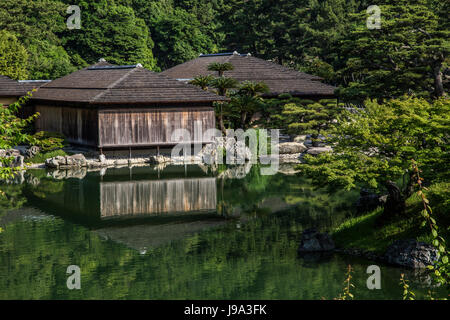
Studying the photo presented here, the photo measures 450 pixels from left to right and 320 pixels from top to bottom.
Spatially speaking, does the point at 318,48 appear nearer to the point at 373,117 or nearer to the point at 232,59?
the point at 232,59

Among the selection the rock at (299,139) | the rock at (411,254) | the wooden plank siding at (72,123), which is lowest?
the rock at (411,254)

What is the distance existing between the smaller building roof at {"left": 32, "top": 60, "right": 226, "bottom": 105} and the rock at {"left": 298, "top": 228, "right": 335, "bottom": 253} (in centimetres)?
1940

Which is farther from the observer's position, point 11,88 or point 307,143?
point 11,88

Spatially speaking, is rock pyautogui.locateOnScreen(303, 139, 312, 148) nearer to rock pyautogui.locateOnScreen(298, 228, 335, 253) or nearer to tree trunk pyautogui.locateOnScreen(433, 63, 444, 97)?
tree trunk pyautogui.locateOnScreen(433, 63, 444, 97)

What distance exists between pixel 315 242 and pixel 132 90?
2068 cm

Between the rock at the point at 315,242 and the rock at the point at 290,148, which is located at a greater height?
the rock at the point at 290,148

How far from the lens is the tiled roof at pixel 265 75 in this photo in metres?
44.2

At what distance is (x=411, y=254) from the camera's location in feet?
51.5

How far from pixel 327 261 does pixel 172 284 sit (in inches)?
160

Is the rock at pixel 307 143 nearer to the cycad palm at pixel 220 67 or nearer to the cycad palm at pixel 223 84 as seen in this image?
the cycad palm at pixel 223 84

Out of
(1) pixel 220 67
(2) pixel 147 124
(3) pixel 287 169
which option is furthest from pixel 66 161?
(1) pixel 220 67

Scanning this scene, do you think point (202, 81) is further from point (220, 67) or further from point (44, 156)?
point (44, 156)

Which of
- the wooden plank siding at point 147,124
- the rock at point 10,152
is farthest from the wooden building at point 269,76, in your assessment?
the rock at point 10,152

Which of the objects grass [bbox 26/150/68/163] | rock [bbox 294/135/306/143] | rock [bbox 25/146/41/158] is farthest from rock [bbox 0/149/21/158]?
rock [bbox 294/135/306/143]
